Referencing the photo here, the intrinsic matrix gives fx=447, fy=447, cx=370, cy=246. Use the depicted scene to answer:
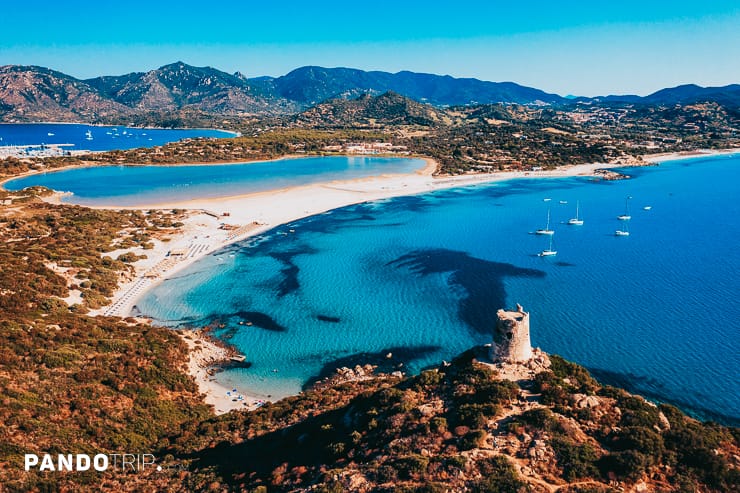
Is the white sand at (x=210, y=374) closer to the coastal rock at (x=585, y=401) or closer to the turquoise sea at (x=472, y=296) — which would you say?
the turquoise sea at (x=472, y=296)

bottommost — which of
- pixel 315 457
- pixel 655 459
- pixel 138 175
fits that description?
pixel 315 457

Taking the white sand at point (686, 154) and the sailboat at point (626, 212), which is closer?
the sailboat at point (626, 212)

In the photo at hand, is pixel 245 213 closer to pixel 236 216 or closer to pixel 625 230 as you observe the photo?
pixel 236 216

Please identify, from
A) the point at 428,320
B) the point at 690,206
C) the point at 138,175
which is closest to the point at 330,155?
the point at 138,175

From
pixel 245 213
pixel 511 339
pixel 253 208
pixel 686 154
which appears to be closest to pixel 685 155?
pixel 686 154

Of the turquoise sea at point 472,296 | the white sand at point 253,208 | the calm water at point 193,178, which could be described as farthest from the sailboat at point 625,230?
the calm water at point 193,178

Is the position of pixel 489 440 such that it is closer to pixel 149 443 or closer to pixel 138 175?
pixel 149 443
